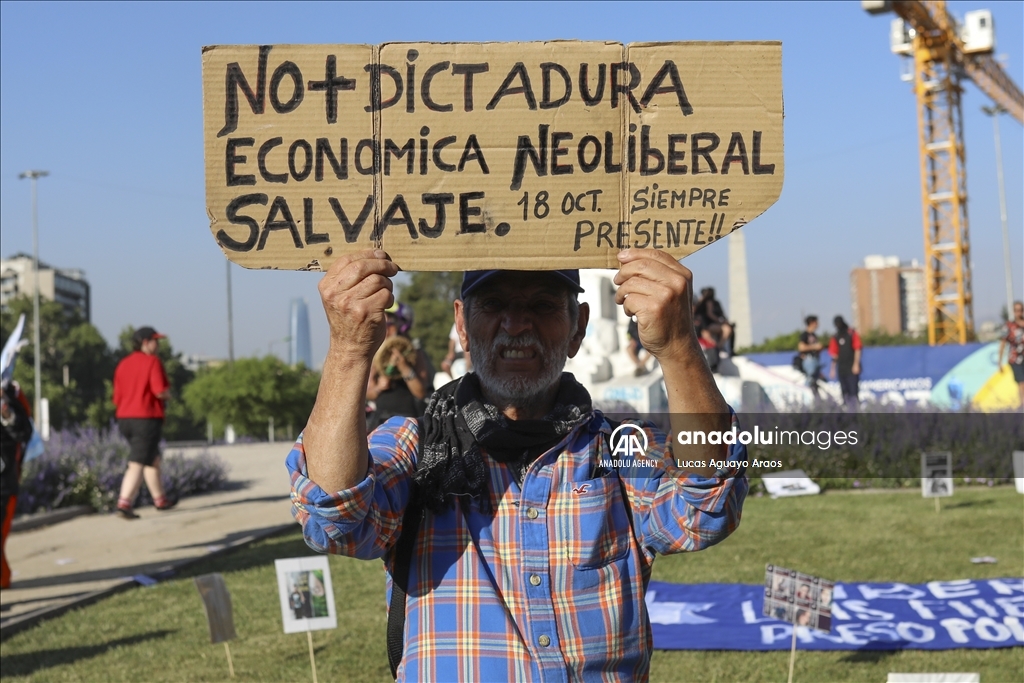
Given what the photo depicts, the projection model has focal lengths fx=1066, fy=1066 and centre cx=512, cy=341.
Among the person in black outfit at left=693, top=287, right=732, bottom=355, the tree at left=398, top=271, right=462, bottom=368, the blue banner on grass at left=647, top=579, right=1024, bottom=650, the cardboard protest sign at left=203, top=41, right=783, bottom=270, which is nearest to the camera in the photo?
the cardboard protest sign at left=203, top=41, right=783, bottom=270

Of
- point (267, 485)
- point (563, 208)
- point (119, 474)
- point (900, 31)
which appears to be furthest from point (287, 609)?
point (900, 31)

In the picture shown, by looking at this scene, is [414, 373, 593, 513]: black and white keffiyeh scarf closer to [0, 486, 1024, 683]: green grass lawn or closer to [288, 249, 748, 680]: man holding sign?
[288, 249, 748, 680]: man holding sign

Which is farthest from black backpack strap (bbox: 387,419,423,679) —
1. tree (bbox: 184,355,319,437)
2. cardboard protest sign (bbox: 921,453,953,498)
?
tree (bbox: 184,355,319,437)

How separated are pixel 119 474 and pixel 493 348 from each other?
1292 centimetres

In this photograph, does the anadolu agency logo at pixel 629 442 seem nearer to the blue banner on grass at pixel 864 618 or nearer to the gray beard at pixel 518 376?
the gray beard at pixel 518 376

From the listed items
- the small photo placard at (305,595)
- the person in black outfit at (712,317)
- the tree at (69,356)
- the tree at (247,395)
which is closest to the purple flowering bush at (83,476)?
the person in black outfit at (712,317)

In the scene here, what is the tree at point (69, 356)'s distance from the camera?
236 ft

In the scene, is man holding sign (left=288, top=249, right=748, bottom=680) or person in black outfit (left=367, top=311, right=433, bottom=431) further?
person in black outfit (left=367, top=311, right=433, bottom=431)

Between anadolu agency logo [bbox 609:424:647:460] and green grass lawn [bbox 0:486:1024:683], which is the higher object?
anadolu agency logo [bbox 609:424:647:460]

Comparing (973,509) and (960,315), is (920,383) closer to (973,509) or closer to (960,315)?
(973,509)

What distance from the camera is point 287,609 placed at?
18.1ft

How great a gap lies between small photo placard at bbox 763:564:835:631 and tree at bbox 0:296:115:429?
225ft

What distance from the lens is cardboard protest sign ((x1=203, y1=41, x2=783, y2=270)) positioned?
227cm

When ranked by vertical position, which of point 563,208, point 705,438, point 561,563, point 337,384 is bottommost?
point 561,563
